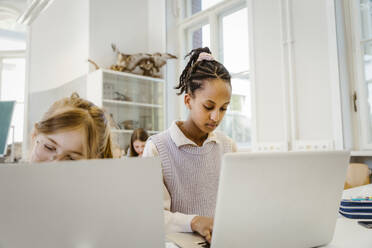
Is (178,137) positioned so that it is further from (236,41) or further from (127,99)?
(127,99)

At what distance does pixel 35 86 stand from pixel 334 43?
12.6 ft

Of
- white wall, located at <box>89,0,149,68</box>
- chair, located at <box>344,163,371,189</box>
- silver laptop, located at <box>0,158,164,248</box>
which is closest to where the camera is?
silver laptop, located at <box>0,158,164,248</box>

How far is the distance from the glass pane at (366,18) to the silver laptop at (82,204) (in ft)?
7.50

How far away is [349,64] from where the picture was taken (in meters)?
2.26

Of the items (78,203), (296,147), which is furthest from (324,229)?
(296,147)

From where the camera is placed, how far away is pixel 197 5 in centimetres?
398

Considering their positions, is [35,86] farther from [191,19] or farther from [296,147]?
[296,147]

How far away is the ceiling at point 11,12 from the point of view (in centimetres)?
487

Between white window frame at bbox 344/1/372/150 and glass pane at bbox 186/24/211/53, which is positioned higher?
glass pane at bbox 186/24/211/53

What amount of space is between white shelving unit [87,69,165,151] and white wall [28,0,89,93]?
763mm

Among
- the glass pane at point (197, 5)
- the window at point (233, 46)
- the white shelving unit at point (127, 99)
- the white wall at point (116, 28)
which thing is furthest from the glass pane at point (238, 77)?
the white wall at point (116, 28)

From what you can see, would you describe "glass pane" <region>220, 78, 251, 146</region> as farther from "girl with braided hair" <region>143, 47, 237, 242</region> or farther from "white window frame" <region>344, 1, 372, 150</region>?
"girl with braided hair" <region>143, 47, 237, 242</region>

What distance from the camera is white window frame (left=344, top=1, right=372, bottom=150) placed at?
214cm

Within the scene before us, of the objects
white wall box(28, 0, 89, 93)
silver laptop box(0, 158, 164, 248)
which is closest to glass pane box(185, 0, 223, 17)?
white wall box(28, 0, 89, 93)
